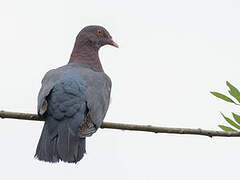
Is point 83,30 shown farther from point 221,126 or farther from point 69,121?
point 221,126

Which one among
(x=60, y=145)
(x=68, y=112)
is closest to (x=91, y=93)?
(x=68, y=112)

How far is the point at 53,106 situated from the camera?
402 cm

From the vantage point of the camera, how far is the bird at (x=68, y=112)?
12.8 ft

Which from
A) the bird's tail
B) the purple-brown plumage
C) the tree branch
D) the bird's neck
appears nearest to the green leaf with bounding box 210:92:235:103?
the tree branch

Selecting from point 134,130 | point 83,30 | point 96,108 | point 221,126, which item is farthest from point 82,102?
point 83,30

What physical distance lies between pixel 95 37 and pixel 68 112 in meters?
2.19

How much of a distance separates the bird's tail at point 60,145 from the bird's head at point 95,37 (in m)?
2.14

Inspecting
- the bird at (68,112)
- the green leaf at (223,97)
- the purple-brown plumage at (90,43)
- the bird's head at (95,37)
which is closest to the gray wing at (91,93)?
the bird at (68,112)

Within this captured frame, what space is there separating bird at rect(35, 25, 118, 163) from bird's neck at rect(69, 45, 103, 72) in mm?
786

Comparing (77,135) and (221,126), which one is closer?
(221,126)

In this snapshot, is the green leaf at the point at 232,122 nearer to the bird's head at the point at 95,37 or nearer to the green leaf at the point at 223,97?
the green leaf at the point at 223,97

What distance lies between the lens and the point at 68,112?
158 inches

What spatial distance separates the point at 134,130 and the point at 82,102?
1210mm

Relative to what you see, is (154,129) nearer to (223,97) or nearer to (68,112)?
(223,97)
